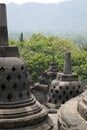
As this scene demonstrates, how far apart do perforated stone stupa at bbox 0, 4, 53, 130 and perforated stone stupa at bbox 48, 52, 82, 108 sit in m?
8.42

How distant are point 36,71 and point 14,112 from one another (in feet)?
108

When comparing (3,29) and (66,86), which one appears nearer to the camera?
(3,29)

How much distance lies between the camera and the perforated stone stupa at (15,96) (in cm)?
994

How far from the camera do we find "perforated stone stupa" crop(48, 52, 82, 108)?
19.0 m

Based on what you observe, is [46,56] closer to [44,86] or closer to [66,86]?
[44,86]

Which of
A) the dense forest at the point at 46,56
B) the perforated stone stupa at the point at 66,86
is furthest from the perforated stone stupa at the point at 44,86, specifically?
the perforated stone stupa at the point at 66,86

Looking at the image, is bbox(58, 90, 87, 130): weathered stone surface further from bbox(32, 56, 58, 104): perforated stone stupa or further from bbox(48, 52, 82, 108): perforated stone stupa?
bbox(32, 56, 58, 104): perforated stone stupa

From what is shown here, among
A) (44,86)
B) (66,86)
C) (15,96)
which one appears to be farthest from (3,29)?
(44,86)

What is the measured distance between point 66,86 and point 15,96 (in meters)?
9.17

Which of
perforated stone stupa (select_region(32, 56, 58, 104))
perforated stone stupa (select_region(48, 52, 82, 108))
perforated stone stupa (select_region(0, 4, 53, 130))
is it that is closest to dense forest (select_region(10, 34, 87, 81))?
perforated stone stupa (select_region(32, 56, 58, 104))

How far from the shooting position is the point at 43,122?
1046 cm

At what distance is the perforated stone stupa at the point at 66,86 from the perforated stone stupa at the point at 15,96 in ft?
27.6

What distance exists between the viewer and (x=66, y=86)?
19156 mm

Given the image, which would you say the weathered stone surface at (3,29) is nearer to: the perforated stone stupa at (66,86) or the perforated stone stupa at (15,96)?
the perforated stone stupa at (15,96)
